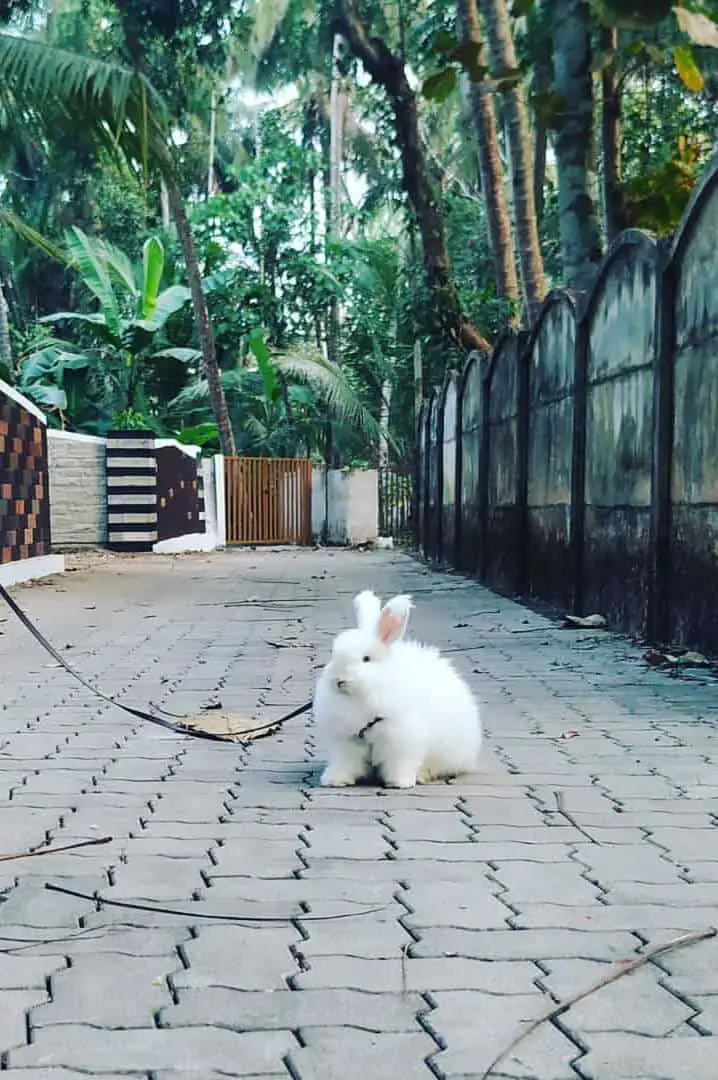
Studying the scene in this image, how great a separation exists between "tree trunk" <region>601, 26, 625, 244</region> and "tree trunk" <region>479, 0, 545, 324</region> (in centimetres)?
132

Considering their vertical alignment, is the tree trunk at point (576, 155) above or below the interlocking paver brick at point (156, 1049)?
above

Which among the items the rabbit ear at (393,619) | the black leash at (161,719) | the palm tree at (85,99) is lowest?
the black leash at (161,719)

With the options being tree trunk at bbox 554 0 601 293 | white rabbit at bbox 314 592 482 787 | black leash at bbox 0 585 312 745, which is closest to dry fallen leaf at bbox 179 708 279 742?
black leash at bbox 0 585 312 745

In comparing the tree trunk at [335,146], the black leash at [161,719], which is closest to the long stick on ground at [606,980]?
the black leash at [161,719]

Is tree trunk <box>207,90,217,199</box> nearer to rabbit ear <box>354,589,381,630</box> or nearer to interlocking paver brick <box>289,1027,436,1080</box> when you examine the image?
rabbit ear <box>354,589,381,630</box>

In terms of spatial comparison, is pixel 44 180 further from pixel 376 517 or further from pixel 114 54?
pixel 376 517

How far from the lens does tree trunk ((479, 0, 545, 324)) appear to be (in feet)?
53.6

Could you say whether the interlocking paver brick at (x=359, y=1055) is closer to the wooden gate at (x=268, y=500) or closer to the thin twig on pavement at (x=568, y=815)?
the thin twig on pavement at (x=568, y=815)

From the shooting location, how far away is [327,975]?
2881 mm

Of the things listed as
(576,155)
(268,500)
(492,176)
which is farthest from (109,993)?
(268,500)

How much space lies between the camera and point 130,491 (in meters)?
23.3

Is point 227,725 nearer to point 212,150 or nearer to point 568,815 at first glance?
point 568,815

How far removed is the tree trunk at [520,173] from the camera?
643 inches

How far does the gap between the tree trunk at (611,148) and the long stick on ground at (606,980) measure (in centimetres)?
Answer: 1123
